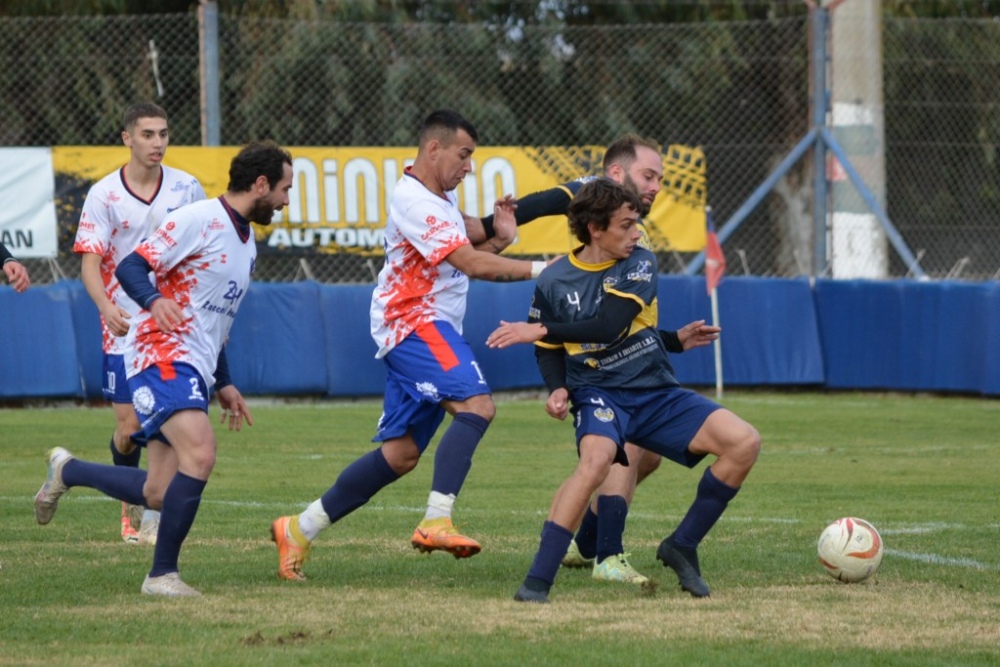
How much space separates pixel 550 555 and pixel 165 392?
1640 mm

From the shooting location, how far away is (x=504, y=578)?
23.1 ft

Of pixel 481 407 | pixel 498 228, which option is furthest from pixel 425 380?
pixel 498 228

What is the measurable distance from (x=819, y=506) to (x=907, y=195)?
10723 mm

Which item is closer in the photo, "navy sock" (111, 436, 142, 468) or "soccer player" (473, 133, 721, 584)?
"soccer player" (473, 133, 721, 584)

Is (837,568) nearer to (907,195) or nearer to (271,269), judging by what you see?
(271,269)

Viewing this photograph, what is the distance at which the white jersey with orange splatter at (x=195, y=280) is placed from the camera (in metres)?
6.68

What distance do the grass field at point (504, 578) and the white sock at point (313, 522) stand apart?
188 millimetres

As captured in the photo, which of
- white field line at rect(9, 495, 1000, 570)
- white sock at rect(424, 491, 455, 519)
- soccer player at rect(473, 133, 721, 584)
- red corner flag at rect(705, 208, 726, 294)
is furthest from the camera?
red corner flag at rect(705, 208, 726, 294)

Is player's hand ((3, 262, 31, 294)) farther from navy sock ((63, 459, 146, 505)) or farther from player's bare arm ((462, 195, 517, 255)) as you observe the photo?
player's bare arm ((462, 195, 517, 255))

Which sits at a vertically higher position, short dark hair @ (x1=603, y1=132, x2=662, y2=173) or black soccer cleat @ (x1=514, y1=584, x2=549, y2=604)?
short dark hair @ (x1=603, y1=132, x2=662, y2=173)

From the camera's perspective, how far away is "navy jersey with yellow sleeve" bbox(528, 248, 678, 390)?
661 centimetres

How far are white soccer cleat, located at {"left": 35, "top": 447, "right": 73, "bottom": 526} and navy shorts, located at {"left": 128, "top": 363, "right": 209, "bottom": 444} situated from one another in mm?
1086

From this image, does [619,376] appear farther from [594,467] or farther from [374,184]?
[374,184]

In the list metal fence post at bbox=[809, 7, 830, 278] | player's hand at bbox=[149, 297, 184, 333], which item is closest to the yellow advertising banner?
metal fence post at bbox=[809, 7, 830, 278]
